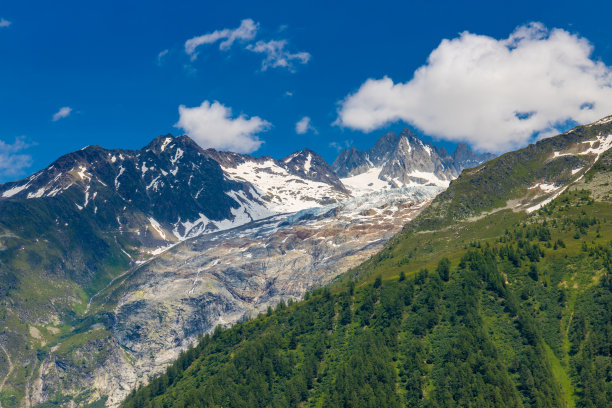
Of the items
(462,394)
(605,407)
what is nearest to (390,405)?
(462,394)

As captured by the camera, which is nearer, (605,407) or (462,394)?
(605,407)

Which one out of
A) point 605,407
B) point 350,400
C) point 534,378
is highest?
point 350,400

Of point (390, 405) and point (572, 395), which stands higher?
point (390, 405)

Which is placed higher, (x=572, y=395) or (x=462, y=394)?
(x=462, y=394)

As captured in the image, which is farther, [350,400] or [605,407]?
[350,400]

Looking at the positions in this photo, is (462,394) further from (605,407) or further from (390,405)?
(605,407)

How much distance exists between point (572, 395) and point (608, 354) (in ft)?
66.6

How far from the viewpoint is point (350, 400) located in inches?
7869

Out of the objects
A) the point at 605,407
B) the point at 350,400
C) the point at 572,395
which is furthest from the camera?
the point at 350,400

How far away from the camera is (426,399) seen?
193000 mm

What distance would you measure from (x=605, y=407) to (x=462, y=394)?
1662 inches

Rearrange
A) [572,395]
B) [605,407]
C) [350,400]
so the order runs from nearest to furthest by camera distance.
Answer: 1. [605,407]
2. [572,395]
3. [350,400]

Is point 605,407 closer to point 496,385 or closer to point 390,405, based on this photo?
point 496,385

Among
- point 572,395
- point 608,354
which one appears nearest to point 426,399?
point 572,395
